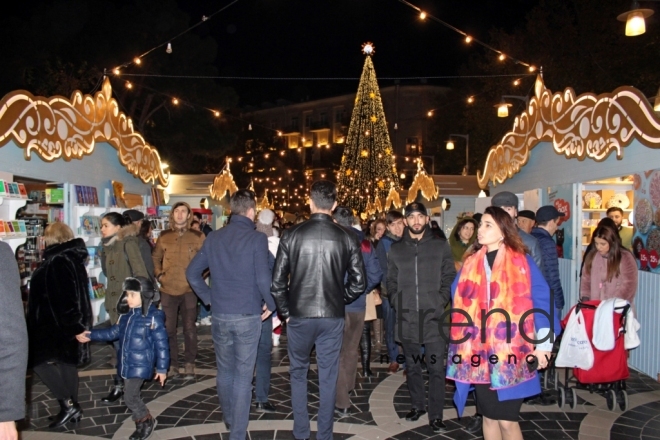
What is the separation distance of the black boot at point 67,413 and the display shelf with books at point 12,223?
9.21 feet

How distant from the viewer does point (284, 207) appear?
50.7 meters

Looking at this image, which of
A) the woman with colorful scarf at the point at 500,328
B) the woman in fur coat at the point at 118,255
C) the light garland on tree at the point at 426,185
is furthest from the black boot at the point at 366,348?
the light garland on tree at the point at 426,185

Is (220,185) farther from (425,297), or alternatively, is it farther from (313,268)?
(313,268)

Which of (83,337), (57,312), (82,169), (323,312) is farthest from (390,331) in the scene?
(82,169)

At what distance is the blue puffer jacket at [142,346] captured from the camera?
4.43 m

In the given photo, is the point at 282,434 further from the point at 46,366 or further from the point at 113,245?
the point at 113,245

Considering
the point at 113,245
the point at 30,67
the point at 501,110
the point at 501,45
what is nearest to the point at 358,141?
the point at 501,45

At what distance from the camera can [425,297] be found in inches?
187

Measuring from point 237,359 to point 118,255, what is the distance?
2.68 m

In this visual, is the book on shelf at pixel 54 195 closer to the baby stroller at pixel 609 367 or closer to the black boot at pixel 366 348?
the black boot at pixel 366 348

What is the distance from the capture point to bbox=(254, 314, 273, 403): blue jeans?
17.2ft

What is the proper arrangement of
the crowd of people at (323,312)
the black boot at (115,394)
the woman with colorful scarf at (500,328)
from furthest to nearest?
the black boot at (115,394) < the crowd of people at (323,312) < the woman with colorful scarf at (500,328)

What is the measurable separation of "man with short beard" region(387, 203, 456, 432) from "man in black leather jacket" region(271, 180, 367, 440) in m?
0.73

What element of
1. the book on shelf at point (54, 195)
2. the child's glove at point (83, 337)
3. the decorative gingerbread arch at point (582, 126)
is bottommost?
the child's glove at point (83, 337)
